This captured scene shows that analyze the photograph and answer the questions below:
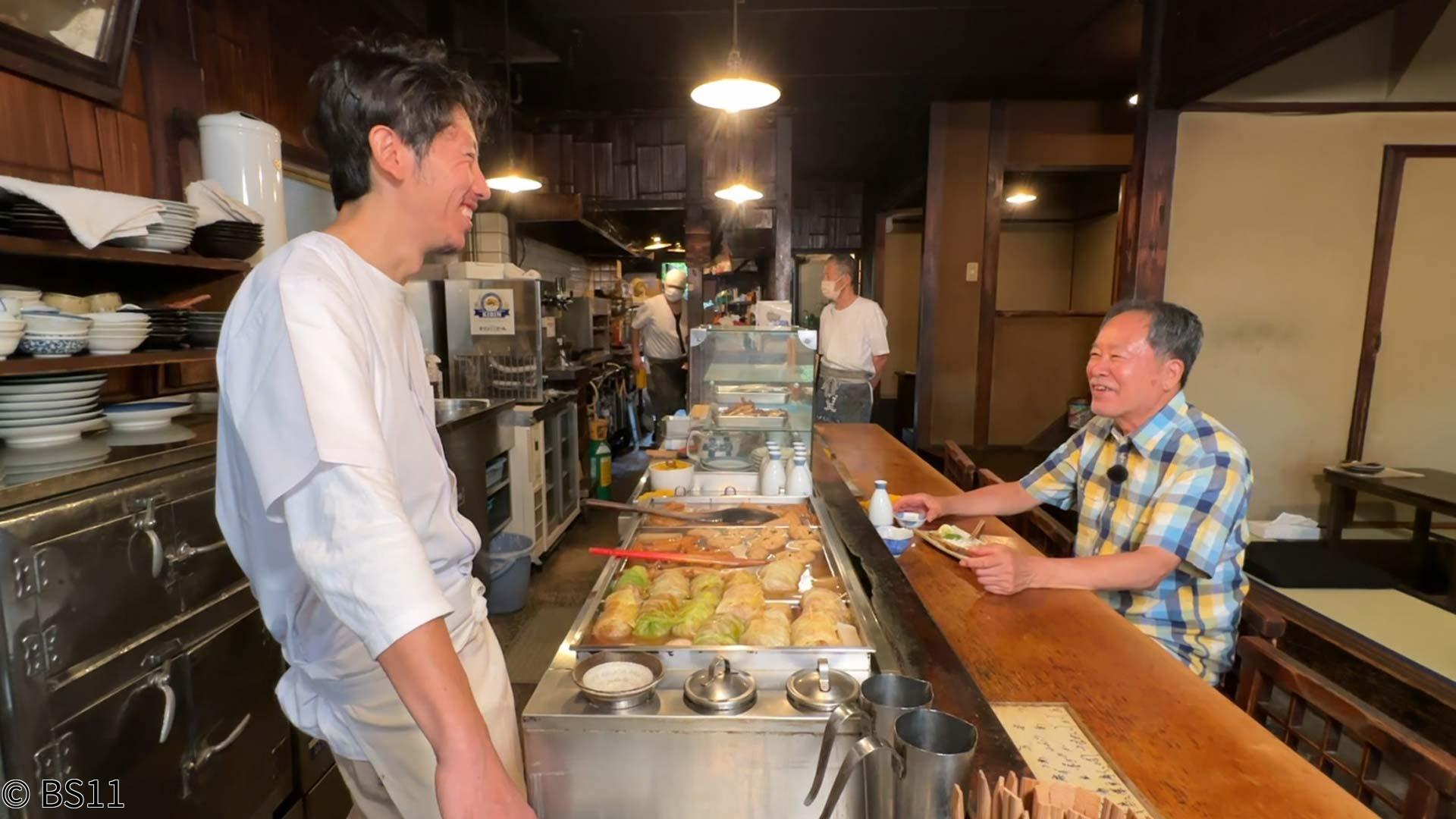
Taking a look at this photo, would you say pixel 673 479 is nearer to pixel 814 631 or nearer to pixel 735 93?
pixel 814 631

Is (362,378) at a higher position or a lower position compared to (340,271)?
lower

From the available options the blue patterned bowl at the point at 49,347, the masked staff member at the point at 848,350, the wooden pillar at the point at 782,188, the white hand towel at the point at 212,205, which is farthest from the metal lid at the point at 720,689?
the wooden pillar at the point at 782,188

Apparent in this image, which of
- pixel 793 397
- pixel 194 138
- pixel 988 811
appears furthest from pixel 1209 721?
pixel 194 138

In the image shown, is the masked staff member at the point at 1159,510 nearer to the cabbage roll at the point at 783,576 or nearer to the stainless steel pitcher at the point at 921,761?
the cabbage roll at the point at 783,576

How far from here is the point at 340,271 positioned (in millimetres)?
972

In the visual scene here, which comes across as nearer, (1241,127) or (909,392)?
(1241,127)

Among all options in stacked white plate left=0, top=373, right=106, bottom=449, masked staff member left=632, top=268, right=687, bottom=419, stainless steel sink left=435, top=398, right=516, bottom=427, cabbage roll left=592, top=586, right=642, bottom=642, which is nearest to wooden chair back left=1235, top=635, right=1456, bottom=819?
cabbage roll left=592, top=586, right=642, bottom=642

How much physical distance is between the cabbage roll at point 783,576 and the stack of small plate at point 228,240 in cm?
212

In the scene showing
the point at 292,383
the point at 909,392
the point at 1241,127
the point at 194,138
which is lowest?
the point at 909,392

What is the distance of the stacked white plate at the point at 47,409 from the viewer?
166 cm

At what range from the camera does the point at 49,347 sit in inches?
67.1

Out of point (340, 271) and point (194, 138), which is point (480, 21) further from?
point (340, 271)

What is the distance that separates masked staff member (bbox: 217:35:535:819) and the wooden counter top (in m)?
0.95

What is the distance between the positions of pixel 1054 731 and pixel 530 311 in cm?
432
